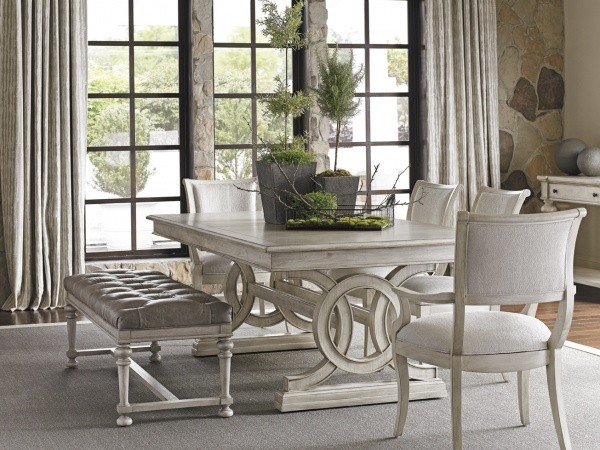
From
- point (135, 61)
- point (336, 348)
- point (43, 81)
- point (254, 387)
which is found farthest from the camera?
point (135, 61)

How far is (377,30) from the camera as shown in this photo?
745 centimetres

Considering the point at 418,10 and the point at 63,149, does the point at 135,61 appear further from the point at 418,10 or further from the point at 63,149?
the point at 418,10

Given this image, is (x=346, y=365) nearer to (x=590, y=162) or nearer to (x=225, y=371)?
→ (x=225, y=371)

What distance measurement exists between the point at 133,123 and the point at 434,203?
8.26 ft

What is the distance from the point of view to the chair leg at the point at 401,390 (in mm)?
3568

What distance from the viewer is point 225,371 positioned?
12.9 ft

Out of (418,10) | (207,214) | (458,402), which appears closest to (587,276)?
(418,10)

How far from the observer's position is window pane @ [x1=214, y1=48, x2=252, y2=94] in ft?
23.1

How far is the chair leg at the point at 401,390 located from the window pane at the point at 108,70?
12.7ft

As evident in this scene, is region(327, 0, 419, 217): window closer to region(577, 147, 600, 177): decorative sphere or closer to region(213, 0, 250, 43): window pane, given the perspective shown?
region(213, 0, 250, 43): window pane

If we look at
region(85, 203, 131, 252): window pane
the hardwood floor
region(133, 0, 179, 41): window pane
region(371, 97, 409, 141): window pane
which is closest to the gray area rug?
the hardwood floor

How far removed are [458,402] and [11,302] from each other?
12.8 ft

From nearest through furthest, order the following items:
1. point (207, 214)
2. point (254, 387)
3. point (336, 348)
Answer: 1. point (336, 348)
2. point (254, 387)
3. point (207, 214)

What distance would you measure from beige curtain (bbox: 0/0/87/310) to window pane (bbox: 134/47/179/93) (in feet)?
1.53
